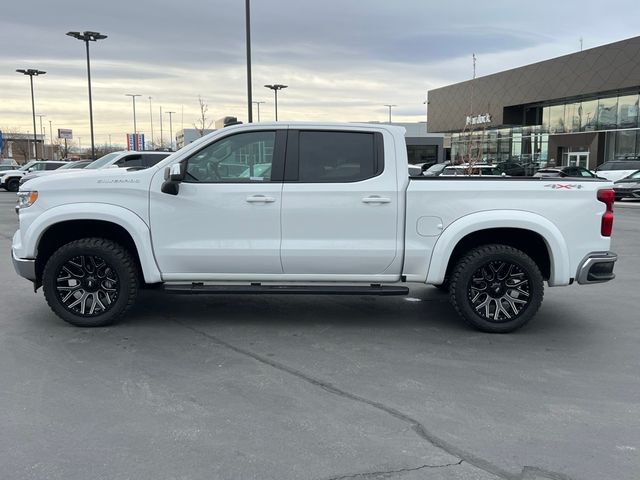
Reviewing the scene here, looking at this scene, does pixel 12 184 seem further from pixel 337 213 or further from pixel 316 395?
pixel 316 395

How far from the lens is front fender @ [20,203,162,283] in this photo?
547cm

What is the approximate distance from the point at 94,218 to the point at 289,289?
1964mm

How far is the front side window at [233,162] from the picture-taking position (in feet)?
18.3

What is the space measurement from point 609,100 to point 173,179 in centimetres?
4092

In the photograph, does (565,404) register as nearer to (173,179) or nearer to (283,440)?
(283,440)

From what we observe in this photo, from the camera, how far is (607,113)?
1558 inches

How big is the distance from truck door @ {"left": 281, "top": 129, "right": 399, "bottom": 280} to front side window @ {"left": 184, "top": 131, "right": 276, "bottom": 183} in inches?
9.5

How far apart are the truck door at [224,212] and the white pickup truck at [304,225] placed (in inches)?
0.4

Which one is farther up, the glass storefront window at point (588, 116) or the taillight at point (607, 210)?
the glass storefront window at point (588, 116)

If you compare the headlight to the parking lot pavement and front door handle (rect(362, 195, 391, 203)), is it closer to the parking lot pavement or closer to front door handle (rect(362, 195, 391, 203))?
the parking lot pavement

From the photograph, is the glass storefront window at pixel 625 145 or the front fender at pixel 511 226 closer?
the front fender at pixel 511 226

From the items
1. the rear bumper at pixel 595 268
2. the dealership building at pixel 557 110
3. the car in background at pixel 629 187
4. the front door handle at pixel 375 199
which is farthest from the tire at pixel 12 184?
the rear bumper at pixel 595 268

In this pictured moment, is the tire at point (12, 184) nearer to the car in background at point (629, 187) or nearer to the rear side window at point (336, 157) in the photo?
the car in background at point (629, 187)

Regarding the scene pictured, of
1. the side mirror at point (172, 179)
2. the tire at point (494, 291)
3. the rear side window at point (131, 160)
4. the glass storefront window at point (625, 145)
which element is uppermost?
the glass storefront window at point (625, 145)
